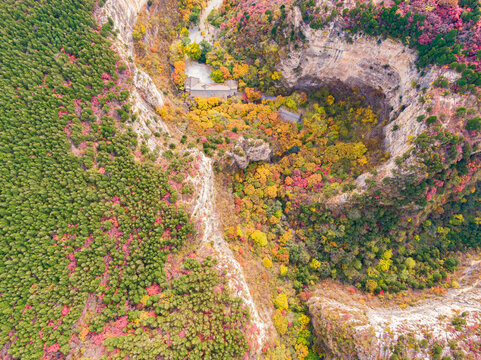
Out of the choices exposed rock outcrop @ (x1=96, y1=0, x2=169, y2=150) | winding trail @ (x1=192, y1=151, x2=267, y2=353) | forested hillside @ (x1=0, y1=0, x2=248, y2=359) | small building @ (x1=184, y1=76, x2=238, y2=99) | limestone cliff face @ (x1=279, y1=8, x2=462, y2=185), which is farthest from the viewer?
small building @ (x1=184, y1=76, x2=238, y2=99)

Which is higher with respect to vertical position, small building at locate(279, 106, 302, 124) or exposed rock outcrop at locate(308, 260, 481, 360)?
small building at locate(279, 106, 302, 124)

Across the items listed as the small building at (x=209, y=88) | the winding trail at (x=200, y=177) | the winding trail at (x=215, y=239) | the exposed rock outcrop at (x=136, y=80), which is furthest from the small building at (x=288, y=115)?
the exposed rock outcrop at (x=136, y=80)

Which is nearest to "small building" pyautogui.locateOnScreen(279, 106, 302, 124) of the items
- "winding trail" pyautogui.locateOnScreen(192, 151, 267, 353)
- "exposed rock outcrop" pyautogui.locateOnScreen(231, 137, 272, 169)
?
"exposed rock outcrop" pyautogui.locateOnScreen(231, 137, 272, 169)

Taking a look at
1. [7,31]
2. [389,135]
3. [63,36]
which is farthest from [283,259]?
[7,31]

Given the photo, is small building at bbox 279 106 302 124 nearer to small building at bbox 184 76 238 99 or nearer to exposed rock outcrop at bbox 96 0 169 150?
small building at bbox 184 76 238 99

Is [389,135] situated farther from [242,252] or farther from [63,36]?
[63,36]

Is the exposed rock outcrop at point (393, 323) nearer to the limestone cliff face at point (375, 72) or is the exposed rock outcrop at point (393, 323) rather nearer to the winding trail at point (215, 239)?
the winding trail at point (215, 239)
